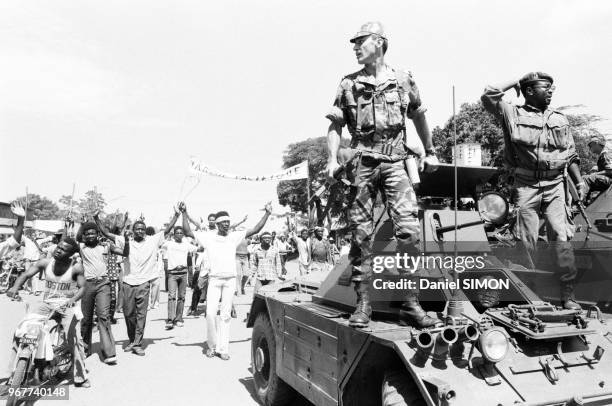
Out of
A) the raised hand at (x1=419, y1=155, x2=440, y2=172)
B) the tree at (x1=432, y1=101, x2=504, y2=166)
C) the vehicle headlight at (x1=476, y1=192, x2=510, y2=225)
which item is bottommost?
the vehicle headlight at (x1=476, y1=192, x2=510, y2=225)

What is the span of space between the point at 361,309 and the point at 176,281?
6775mm

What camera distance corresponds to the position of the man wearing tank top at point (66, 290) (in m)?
6.50

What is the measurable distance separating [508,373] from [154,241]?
6418mm

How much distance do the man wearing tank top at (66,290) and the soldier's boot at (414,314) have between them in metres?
4.35

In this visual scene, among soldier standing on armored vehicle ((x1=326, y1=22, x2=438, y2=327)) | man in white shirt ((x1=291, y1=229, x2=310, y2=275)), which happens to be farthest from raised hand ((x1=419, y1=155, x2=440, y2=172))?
man in white shirt ((x1=291, y1=229, x2=310, y2=275))

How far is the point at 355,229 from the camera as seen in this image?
13.8 ft

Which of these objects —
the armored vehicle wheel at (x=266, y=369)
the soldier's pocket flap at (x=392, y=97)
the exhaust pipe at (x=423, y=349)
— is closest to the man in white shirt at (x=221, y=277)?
the armored vehicle wheel at (x=266, y=369)

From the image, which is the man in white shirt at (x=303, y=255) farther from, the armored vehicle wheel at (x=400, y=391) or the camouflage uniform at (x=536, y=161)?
the armored vehicle wheel at (x=400, y=391)

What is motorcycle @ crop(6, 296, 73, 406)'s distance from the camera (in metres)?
5.82

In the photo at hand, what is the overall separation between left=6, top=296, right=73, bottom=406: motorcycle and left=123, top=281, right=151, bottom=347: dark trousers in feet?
5.44

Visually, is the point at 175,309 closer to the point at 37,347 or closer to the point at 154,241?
the point at 154,241

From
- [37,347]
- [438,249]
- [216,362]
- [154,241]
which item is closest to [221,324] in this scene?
[216,362]

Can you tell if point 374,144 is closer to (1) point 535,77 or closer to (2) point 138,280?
(1) point 535,77

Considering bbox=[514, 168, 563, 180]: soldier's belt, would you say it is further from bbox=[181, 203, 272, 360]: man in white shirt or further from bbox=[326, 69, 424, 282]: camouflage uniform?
bbox=[181, 203, 272, 360]: man in white shirt
